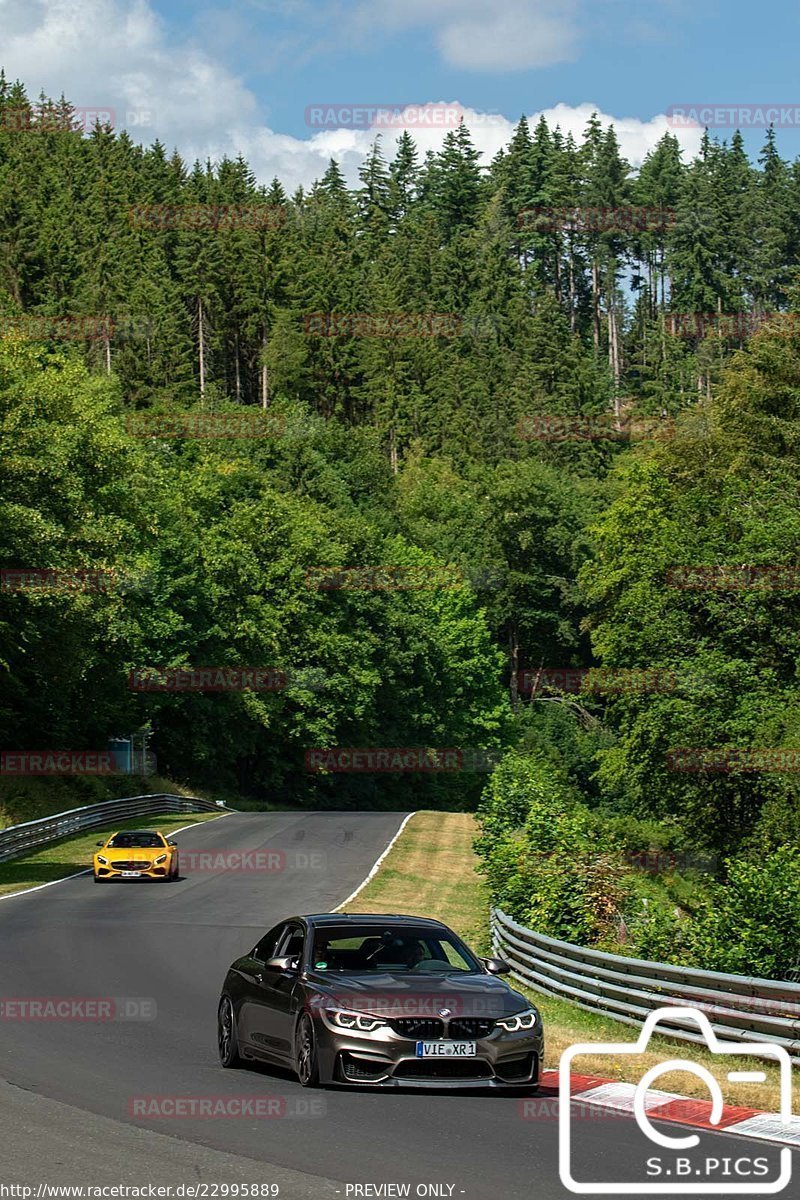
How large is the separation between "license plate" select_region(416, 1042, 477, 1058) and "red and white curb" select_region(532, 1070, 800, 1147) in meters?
0.57

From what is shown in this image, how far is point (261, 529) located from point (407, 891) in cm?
4418

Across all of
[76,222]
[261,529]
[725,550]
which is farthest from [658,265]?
[725,550]

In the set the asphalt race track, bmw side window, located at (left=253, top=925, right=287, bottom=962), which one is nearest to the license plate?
the asphalt race track

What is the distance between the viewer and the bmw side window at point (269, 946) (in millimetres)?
13867

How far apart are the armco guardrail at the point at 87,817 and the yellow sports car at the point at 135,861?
5.63 metres

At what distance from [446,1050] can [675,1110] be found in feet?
5.82

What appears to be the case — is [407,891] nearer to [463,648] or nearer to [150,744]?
[150,744]

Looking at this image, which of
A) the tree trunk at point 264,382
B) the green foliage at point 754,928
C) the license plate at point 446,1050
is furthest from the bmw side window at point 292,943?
the tree trunk at point 264,382

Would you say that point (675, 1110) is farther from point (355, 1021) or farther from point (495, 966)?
point (355, 1021)

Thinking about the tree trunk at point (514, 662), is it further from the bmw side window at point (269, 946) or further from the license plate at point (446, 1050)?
the license plate at point (446, 1050)

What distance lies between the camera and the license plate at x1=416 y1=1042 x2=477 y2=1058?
465 inches

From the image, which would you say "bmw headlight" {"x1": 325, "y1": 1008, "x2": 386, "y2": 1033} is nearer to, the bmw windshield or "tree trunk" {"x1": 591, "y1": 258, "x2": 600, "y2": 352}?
the bmw windshield

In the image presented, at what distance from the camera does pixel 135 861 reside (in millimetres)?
38844

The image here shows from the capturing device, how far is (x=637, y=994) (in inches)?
633
